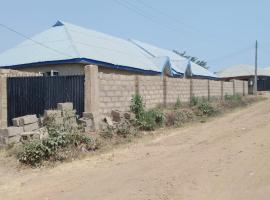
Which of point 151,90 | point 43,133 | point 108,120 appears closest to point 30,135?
point 43,133

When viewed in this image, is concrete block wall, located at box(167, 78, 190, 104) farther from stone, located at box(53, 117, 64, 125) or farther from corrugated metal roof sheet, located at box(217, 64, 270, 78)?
corrugated metal roof sheet, located at box(217, 64, 270, 78)

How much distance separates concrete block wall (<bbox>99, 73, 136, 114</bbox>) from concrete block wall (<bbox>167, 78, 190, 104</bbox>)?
3.64 meters

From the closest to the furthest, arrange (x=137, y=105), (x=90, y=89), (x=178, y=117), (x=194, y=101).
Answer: (x=90, y=89), (x=137, y=105), (x=178, y=117), (x=194, y=101)

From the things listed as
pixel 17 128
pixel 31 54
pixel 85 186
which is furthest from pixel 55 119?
pixel 31 54

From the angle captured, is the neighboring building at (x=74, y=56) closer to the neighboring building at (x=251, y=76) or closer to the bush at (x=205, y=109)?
the bush at (x=205, y=109)

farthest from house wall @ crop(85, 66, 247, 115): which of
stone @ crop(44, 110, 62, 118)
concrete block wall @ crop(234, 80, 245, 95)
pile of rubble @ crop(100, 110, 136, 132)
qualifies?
concrete block wall @ crop(234, 80, 245, 95)

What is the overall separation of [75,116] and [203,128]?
189 inches

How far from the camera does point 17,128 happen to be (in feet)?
35.9

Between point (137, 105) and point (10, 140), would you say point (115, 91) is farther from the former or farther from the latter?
point (10, 140)

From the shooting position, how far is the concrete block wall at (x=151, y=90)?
52.9ft

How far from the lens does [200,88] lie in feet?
78.0

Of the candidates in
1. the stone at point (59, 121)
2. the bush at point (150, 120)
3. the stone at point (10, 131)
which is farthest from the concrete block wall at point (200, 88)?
the stone at point (10, 131)

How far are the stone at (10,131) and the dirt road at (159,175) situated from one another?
5.52ft

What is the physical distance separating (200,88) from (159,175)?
16209 millimetres
